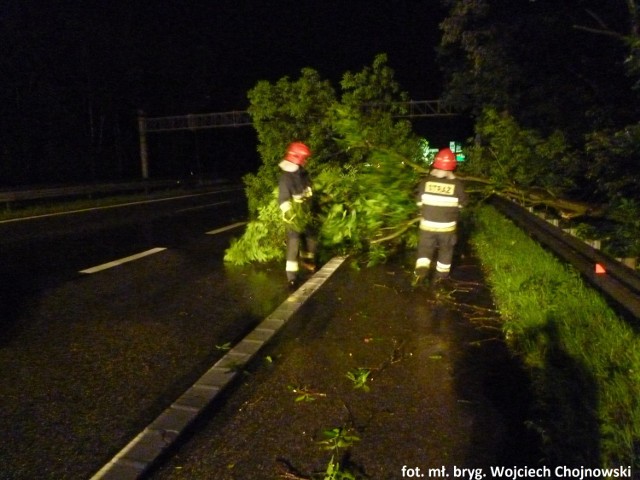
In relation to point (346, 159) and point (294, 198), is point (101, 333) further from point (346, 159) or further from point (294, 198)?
point (346, 159)

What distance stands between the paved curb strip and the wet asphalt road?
127mm

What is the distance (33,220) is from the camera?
14469 millimetres

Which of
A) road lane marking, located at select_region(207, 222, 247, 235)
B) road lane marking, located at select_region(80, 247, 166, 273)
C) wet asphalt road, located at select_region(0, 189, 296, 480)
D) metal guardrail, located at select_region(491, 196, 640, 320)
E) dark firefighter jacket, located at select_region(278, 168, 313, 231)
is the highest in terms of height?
dark firefighter jacket, located at select_region(278, 168, 313, 231)

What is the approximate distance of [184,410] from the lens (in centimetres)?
381

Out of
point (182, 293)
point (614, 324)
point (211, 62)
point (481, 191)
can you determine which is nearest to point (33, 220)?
point (182, 293)

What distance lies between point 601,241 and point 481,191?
3.71 meters

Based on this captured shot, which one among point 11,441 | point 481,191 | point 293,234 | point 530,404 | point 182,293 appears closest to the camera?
point 11,441

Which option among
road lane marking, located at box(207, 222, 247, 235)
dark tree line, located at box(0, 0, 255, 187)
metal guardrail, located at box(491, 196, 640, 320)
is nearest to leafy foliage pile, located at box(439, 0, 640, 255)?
metal guardrail, located at box(491, 196, 640, 320)

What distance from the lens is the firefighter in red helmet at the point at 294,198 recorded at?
7.39m

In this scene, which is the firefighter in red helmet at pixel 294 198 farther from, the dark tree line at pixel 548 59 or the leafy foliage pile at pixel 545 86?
the dark tree line at pixel 548 59

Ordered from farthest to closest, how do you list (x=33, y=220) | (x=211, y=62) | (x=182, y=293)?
(x=211, y=62)
(x=33, y=220)
(x=182, y=293)

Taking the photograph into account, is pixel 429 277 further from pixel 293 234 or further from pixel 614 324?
pixel 614 324

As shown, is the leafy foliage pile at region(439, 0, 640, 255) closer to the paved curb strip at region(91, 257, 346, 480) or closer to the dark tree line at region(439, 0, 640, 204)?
the dark tree line at region(439, 0, 640, 204)

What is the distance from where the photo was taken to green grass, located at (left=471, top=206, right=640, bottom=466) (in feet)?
10.6
